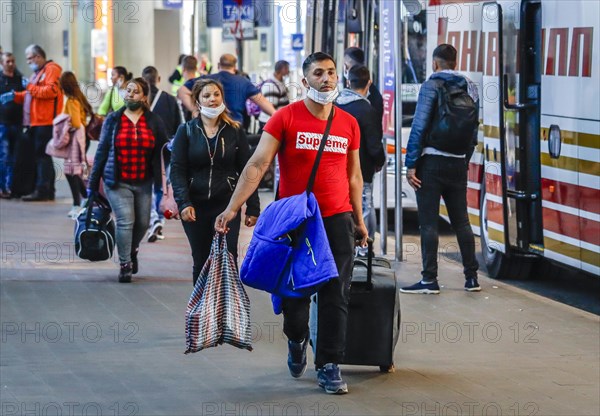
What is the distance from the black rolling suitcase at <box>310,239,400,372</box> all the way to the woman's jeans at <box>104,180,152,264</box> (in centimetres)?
424

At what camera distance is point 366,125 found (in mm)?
12297

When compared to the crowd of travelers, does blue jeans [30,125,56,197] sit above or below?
below

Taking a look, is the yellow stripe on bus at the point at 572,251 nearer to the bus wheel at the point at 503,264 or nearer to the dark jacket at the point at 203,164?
the bus wheel at the point at 503,264

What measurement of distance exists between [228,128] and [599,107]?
2.75 m

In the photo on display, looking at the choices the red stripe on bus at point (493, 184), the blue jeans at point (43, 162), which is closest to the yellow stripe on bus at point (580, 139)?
the red stripe on bus at point (493, 184)

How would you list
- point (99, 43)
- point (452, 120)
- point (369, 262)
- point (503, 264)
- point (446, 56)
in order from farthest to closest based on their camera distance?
point (99, 43) → point (503, 264) → point (446, 56) → point (452, 120) → point (369, 262)

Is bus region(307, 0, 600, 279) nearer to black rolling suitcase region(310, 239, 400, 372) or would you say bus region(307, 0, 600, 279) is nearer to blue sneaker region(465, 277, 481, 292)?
blue sneaker region(465, 277, 481, 292)

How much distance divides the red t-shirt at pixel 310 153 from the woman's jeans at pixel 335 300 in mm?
93

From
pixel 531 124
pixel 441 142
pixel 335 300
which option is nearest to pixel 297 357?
pixel 335 300

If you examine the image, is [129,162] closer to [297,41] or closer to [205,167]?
[205,167]

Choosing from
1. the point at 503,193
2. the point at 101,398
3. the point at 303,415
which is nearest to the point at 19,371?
the point at 101,398

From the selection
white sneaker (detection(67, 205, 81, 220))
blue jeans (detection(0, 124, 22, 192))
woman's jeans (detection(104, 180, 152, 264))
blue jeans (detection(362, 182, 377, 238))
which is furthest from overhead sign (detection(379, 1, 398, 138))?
blue jeans (detection(0, 124, 22, 192))

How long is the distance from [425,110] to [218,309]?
12.4 feet

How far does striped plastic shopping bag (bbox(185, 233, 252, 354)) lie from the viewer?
27.9 feet
